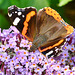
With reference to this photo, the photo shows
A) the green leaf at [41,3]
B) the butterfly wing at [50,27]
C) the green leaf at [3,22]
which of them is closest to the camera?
the butterfly wing at [50,27]

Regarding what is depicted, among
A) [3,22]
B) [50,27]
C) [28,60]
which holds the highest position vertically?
[3,22]

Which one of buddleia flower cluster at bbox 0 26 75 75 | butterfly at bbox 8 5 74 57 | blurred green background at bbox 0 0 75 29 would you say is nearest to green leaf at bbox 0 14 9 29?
blurred green background at bbox 0 0 75 29

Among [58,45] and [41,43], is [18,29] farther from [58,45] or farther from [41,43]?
[58,45]

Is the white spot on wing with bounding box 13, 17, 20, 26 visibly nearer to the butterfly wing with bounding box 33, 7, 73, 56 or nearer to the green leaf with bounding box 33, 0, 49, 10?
the butterfly wing with bounding box 33, 7, 73, 56

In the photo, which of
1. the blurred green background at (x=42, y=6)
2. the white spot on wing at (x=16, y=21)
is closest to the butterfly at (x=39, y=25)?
the white spot on wing at (x=16, y=21)

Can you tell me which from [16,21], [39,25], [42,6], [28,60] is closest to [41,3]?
[42,6]

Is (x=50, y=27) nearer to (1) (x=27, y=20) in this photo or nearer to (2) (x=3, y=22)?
(1) (x=27, y=20)

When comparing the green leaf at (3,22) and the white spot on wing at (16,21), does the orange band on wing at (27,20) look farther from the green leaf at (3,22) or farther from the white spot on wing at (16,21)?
the green leaf at (3,22)
